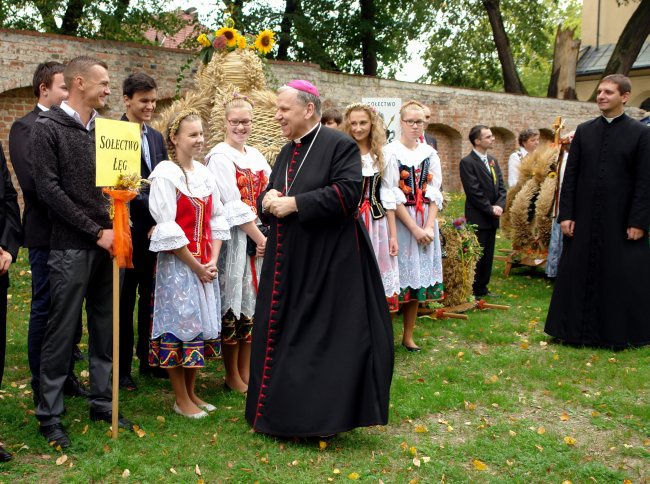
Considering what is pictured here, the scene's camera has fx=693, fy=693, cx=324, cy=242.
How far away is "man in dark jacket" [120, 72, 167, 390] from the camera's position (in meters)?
4.92

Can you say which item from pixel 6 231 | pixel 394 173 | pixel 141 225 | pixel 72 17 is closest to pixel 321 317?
pixel 141 225

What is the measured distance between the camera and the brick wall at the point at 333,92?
39.4ft

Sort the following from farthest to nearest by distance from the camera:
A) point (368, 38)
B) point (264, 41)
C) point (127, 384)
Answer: point (368, 38) → point (264, 41) → point (127, 384)

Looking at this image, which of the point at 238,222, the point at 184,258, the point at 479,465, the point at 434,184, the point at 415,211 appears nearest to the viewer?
the point at 479,465

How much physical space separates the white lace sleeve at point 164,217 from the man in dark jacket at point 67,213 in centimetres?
32

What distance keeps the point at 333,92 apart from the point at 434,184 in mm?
10850

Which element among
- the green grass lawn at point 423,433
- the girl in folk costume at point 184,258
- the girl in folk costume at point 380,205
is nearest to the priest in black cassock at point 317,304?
the green grass lawn at point 423,433

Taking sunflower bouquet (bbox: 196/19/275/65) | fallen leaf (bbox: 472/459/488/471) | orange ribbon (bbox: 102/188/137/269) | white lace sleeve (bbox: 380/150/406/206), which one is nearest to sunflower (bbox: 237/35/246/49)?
sunflower bouquet (bbox: 196/19/275/65)

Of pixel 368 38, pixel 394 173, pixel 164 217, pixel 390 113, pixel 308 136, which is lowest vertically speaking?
pixel 164 217

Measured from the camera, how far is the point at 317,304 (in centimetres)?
421

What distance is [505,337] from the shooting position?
7.01 m

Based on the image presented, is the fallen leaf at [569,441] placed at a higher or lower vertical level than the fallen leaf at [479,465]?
higher

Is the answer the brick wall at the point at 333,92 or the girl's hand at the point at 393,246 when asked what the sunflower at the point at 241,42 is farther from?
the girl's hand at the point at 393,246

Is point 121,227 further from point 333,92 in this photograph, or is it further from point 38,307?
point 333,92
